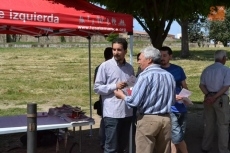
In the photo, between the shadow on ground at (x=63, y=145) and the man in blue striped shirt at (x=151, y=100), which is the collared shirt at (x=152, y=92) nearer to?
the man in blue striped shirt at (x=151, y=100)

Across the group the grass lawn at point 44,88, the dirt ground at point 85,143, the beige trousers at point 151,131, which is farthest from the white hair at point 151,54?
the grass lawn at point 44,88

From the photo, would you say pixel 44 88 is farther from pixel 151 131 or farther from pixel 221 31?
pixel 221 31

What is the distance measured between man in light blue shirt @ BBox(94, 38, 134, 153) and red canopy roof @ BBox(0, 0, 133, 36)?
0.70 meters

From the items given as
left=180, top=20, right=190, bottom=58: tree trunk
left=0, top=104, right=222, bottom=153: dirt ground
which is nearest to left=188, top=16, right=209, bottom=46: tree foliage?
left=180, top=20, right=190, bottom=58: tree trunk

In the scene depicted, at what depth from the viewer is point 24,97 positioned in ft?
47.6

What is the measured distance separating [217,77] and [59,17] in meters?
2.72

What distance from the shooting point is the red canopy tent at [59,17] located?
18.1ft

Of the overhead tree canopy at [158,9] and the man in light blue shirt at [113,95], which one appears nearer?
the man in light blue shirt at [113,95]

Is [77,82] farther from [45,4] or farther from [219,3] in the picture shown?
[45,4]

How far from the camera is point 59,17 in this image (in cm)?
578

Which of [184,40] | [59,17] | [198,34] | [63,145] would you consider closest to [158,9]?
[59,17]

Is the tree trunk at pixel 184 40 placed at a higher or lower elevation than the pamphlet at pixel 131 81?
higher

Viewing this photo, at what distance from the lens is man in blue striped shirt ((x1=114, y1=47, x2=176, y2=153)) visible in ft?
15.6

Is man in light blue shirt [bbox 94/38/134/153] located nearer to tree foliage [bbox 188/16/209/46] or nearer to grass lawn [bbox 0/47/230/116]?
grass lawn [bbox 0/47/230/116]
